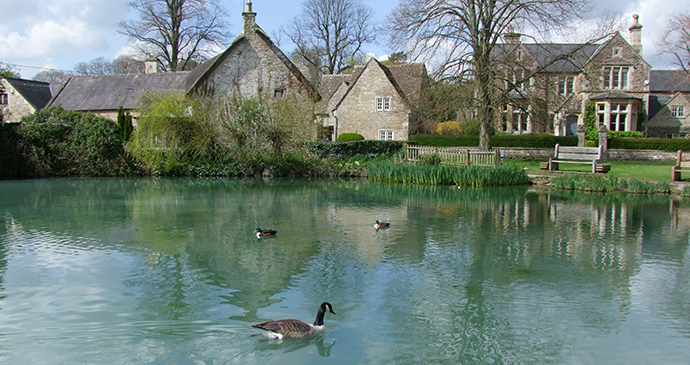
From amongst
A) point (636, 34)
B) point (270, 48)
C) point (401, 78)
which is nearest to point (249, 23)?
point (270, 48)

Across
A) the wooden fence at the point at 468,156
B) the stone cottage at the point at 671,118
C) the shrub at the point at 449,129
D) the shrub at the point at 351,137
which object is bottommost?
the wooden fence at the point at 468,156

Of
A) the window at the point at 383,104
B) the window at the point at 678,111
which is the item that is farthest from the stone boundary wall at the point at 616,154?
the window at the point at 678,111

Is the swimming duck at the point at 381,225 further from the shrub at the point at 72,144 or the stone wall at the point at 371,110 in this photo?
the stone wall at the point at 371,110

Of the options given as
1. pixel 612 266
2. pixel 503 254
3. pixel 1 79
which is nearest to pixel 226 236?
pixel 503 254

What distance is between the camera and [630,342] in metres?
5.63

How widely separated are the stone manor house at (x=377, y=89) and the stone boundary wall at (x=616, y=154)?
1.89m

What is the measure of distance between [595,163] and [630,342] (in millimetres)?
19021

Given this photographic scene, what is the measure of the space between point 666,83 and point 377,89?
27559 millimetres

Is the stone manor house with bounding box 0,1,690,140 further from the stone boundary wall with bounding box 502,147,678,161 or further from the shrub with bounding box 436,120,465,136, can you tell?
the shrub with bounding box 436,120,465,136

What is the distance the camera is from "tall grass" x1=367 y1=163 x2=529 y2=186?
2169cm

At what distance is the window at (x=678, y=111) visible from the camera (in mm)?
44469

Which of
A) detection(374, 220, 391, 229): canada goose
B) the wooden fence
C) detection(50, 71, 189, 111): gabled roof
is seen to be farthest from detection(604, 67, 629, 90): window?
detection(374, 220, 391, 229): canada goose

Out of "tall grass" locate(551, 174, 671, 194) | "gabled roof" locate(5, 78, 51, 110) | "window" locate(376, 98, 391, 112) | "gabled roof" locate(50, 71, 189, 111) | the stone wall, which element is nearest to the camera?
"tall grass" locate(551, 174, 671, 194)

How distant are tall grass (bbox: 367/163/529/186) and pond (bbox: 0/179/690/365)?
23.2 ft
